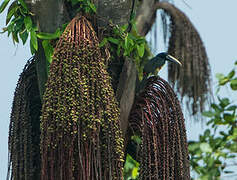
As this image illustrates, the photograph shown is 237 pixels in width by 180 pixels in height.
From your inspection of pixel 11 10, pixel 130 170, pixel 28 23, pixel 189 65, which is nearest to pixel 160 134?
pixel 28 23

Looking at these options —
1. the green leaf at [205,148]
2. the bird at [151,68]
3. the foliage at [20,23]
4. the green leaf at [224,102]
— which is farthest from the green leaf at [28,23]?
the green leaf at [224,102]

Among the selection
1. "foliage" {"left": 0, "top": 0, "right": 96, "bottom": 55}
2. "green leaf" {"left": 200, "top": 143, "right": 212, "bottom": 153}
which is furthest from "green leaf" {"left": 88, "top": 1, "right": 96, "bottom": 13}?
"green leaf" {"left": 200, "top": 143, "right": 212, "bottom": 153}

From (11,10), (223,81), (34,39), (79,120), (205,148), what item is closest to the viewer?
(79,120)

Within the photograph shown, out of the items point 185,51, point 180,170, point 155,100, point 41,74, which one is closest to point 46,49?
point 41,74

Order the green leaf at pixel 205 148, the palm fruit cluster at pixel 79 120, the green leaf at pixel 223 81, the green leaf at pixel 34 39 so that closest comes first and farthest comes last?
the palm fruit cluster at pixel 79 120 < the green leaf at pixel 34 39 < the green leaf at pixel 205 148 < the green leaf at pixel 223 81

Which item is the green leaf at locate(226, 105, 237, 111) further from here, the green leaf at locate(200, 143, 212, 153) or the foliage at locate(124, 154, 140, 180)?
the foliage at locate(124, 154, 140, 180)

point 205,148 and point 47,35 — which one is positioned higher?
point 47,35

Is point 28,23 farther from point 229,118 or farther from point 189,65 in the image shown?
point 189,65

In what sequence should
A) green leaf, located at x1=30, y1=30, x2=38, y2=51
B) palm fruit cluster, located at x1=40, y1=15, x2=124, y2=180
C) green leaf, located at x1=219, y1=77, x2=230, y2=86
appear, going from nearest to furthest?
palm fruit cluster, located at x1=40, y1=15, x2=124, y2=180, green leaf, located at x1=30, y1=30, x2=38, y2=51, green leaf, located at x1=219, y1=77, x2=230, y2=86

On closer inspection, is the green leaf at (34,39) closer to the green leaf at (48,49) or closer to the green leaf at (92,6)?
the green leaf at (48,49)

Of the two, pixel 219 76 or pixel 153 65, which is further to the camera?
pixel 219 76

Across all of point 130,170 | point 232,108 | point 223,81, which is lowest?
point 130,170

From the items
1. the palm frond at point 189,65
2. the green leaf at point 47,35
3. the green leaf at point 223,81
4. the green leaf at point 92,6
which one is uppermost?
the palm frond at point 189,65

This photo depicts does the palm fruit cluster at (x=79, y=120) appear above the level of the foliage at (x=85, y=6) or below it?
below
